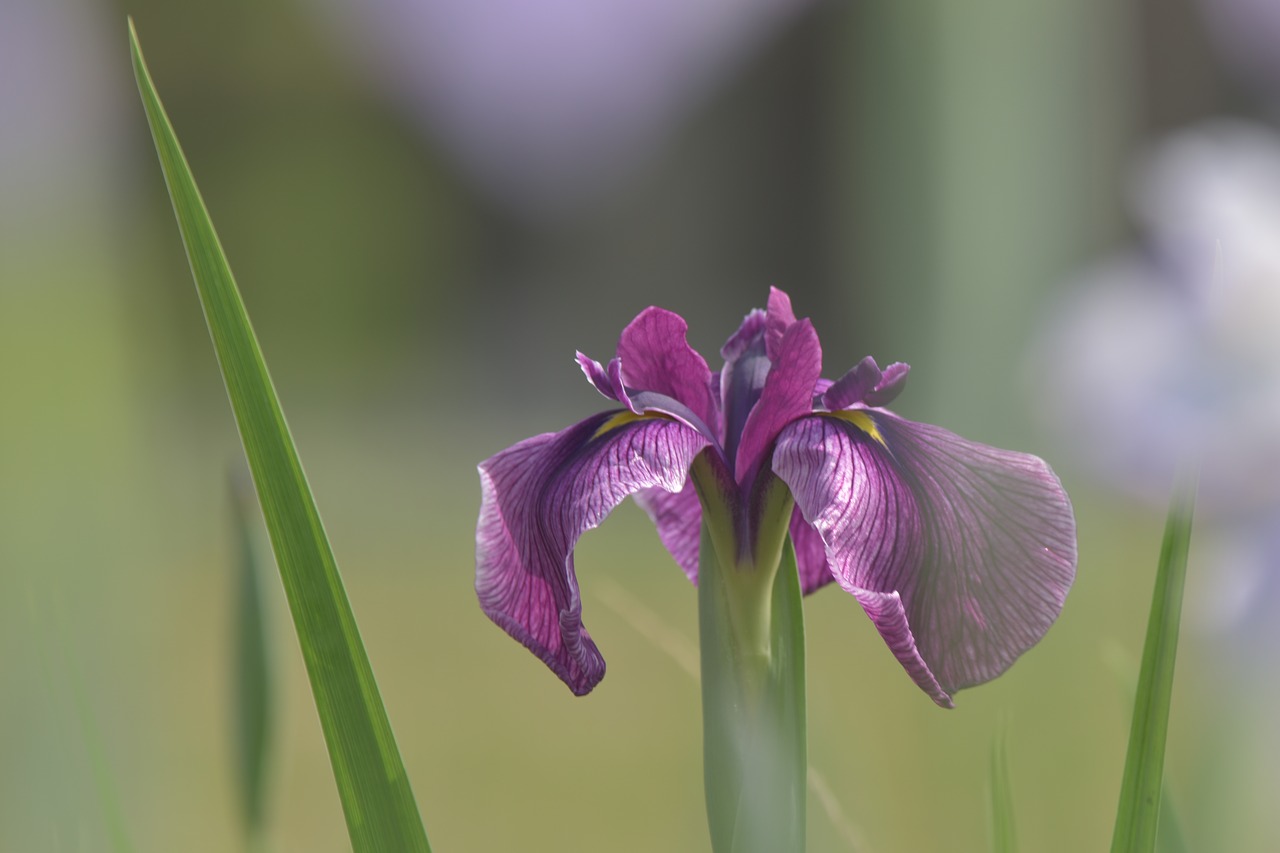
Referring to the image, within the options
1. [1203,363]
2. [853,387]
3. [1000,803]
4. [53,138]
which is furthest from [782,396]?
[53,138]

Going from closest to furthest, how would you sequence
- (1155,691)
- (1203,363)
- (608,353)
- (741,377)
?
(1155,691)
(741,377)
(1203,363)
(608,353)

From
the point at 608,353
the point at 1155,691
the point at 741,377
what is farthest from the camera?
the point at 608,353

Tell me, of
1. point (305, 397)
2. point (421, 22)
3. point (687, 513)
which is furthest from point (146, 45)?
point (687, 513)

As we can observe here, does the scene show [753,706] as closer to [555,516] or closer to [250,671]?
[555,516]

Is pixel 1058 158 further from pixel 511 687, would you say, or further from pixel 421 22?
pixel 421 22

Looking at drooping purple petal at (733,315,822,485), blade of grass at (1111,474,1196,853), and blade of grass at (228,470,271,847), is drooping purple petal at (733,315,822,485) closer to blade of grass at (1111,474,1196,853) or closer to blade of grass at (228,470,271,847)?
blade of grass at (1111,474,1196,853)

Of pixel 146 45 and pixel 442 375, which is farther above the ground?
pixel 146 45

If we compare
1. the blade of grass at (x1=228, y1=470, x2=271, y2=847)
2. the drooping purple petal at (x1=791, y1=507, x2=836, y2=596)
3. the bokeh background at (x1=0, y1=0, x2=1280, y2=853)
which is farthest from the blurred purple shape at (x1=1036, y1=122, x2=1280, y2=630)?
the blade of grass at (x1=228, y1=470, x2=271, y2=847)
